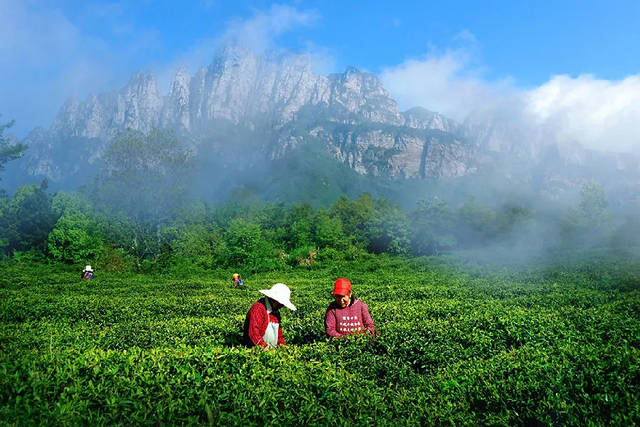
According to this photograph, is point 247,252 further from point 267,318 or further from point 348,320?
point 267,318

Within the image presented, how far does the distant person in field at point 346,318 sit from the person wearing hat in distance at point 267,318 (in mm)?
999

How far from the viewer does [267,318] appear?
5.90 meters

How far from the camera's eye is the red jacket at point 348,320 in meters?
6.46

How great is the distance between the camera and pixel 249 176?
155 metres

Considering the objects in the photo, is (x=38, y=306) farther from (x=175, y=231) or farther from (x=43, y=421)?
(x=175, y=231)

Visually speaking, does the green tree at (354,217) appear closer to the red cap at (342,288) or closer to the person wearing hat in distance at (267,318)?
the red cap at (342,288)

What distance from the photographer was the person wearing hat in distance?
572cm

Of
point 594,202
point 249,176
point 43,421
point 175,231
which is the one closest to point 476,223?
point 594,202

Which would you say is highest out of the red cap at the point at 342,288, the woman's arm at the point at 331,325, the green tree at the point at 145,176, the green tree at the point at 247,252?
the green tree at the point at 145,176

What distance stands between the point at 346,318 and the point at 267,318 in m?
1.45

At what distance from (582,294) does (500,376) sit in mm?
10902

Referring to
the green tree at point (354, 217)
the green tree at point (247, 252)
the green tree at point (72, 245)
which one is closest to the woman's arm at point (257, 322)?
the green tree at point (247, 252)

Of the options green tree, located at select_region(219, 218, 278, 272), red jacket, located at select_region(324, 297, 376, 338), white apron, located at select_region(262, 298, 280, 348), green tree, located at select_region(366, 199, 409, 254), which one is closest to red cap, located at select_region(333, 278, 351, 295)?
red jacket, located at select_region(324, 297, 376, 338)

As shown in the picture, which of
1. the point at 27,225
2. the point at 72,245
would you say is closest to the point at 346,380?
the point at 72,245
